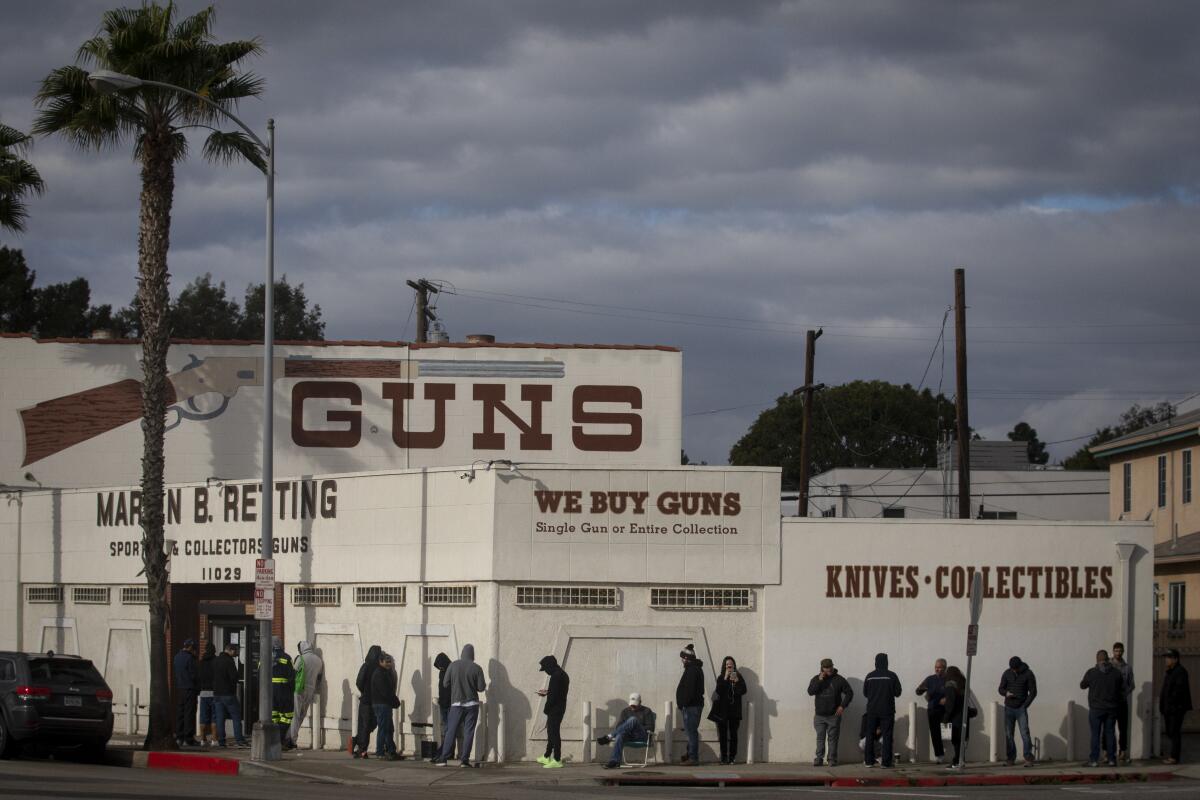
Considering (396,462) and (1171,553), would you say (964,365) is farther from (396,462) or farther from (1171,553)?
(396,462)

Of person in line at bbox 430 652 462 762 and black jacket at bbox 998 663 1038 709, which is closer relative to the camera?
person in line at bbox 430 652 462 762

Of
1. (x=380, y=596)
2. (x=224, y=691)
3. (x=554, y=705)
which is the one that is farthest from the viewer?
(x=224, y=691)

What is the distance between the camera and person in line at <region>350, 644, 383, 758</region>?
2194 cm

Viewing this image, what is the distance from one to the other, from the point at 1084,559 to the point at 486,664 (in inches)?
386

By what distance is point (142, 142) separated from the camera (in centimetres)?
2372

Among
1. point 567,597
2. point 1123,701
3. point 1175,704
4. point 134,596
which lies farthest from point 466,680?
point 1175,704

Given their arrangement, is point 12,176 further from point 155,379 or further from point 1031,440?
point 1031,440

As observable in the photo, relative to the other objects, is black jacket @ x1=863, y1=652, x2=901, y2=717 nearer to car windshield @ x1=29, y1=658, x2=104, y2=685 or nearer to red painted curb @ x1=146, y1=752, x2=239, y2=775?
red painted curb @ x1=146, y1=752, x2=239, y2=775

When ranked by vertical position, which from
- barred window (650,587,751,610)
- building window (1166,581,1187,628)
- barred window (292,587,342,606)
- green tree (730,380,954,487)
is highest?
green tree (730,380,954,487)

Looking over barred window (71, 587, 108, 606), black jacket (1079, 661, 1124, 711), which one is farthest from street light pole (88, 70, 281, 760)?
black jacket (1079, 661, 1124, 711)

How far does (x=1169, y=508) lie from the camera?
37.7m

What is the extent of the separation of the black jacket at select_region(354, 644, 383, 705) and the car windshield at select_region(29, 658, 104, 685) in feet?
13.1

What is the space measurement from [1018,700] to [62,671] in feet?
47.8

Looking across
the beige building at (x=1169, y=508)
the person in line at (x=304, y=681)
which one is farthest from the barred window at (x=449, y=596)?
the beige building at (x=1169, y=508)
